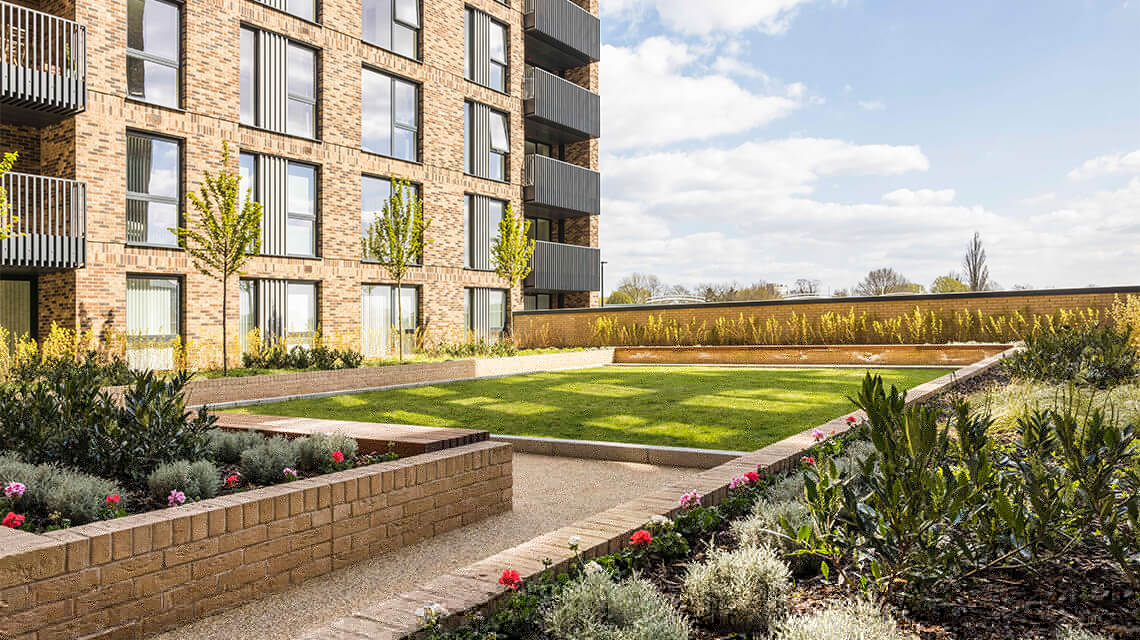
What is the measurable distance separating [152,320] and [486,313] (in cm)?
1041

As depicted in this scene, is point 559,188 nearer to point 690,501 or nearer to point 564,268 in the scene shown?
point 564,268

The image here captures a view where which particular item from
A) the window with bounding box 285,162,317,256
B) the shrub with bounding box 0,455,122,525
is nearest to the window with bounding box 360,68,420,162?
the window with bounding box 285,162,317,256

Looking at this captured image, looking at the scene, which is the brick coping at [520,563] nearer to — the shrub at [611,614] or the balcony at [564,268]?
the shrub at [611,614]

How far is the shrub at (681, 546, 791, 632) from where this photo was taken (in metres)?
2.33

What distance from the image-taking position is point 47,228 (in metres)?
13.6

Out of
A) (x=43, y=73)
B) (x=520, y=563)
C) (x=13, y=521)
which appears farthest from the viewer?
(x=43, y=73)

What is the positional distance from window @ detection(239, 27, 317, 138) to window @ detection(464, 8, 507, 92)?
5.89 metres

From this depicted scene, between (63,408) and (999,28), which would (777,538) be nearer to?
(63,408)

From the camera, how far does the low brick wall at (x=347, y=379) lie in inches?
416

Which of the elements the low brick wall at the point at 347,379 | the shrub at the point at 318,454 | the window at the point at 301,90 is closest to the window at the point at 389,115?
the window at the point at 301,90

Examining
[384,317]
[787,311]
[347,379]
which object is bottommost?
[347,379]

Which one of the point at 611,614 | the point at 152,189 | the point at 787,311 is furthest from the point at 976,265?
the point at 611,614

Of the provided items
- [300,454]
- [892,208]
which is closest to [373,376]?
[300,454]

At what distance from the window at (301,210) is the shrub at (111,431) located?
528 inches
